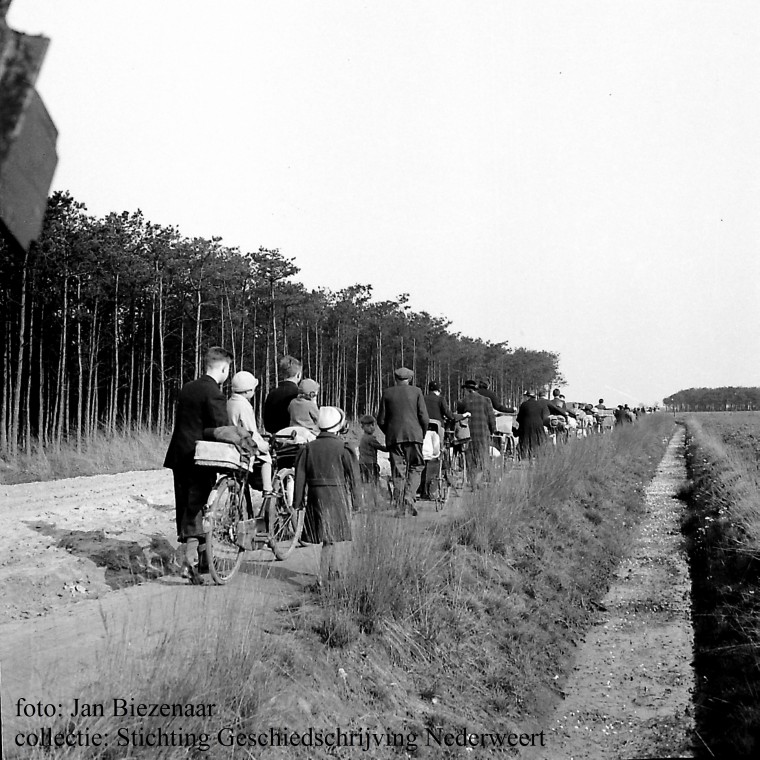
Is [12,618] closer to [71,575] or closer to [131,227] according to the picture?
[71,575]

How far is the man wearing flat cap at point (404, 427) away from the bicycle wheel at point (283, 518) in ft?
7.96

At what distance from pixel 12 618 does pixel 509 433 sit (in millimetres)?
12930

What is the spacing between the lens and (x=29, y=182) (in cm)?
126

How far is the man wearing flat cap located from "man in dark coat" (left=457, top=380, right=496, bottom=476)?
2624mm

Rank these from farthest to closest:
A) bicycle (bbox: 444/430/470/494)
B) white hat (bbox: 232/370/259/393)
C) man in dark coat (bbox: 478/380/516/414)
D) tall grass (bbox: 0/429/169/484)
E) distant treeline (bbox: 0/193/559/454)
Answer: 1. distant treeline (bbox: 0/193/559/454)
2. tall grass (bbox: 0/429/169/484)
3. man in dark coat (bbox: 478/380/516/414)
4. bicycle (bbox: 444/430/470/494)
5. white hat (bbox: 232/370/259/393)

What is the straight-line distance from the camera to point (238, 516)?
22.5ft

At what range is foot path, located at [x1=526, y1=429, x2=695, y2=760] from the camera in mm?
6348

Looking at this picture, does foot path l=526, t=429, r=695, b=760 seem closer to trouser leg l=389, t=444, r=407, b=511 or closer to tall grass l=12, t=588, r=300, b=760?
trouser leg l=389, t=444, r=407, b=511

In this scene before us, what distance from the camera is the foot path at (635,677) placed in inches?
250

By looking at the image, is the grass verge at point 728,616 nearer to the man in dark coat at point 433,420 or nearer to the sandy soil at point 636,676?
the sandy soil at point 636,676

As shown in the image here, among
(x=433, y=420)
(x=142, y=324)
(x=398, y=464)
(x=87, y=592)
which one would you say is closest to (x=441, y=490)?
(x=433, y=420)

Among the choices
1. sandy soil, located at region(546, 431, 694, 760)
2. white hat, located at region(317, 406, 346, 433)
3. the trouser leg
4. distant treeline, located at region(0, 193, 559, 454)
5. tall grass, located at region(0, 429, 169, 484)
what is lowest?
sandy soil, located at region(546, 431, 694, 760)

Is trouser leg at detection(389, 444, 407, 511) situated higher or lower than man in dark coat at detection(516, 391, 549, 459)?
lower

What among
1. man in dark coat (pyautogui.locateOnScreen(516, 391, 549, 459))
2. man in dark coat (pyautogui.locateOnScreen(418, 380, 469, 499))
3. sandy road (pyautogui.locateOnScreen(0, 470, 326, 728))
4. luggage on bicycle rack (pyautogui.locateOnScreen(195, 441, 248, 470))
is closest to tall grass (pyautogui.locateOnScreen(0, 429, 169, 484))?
sandy road (pyautogui.locateOnScreen(0, 470, 326, 728))
